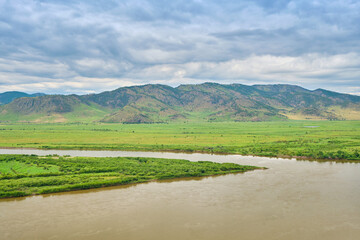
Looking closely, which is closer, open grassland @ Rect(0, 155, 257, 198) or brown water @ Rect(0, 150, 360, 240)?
brown water @ Rect(0, 150, 360, 240)

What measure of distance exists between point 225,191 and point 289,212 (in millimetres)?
12101

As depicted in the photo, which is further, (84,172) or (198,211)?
(84,172)

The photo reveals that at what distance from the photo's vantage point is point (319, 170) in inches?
2628

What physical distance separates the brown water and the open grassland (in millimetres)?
2425

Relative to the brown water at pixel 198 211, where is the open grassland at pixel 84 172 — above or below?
above

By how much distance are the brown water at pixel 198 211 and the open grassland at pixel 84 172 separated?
7.96ft

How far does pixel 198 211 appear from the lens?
4084 centimetres

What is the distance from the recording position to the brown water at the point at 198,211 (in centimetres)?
3462

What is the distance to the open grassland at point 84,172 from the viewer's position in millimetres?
50719

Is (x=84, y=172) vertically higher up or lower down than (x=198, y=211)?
higher up

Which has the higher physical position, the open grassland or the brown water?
the open grassland

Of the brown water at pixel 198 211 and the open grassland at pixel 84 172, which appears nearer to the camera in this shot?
the brown water at pixel 198 211

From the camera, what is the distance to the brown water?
114 ft

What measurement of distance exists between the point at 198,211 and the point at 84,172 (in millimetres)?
30277
